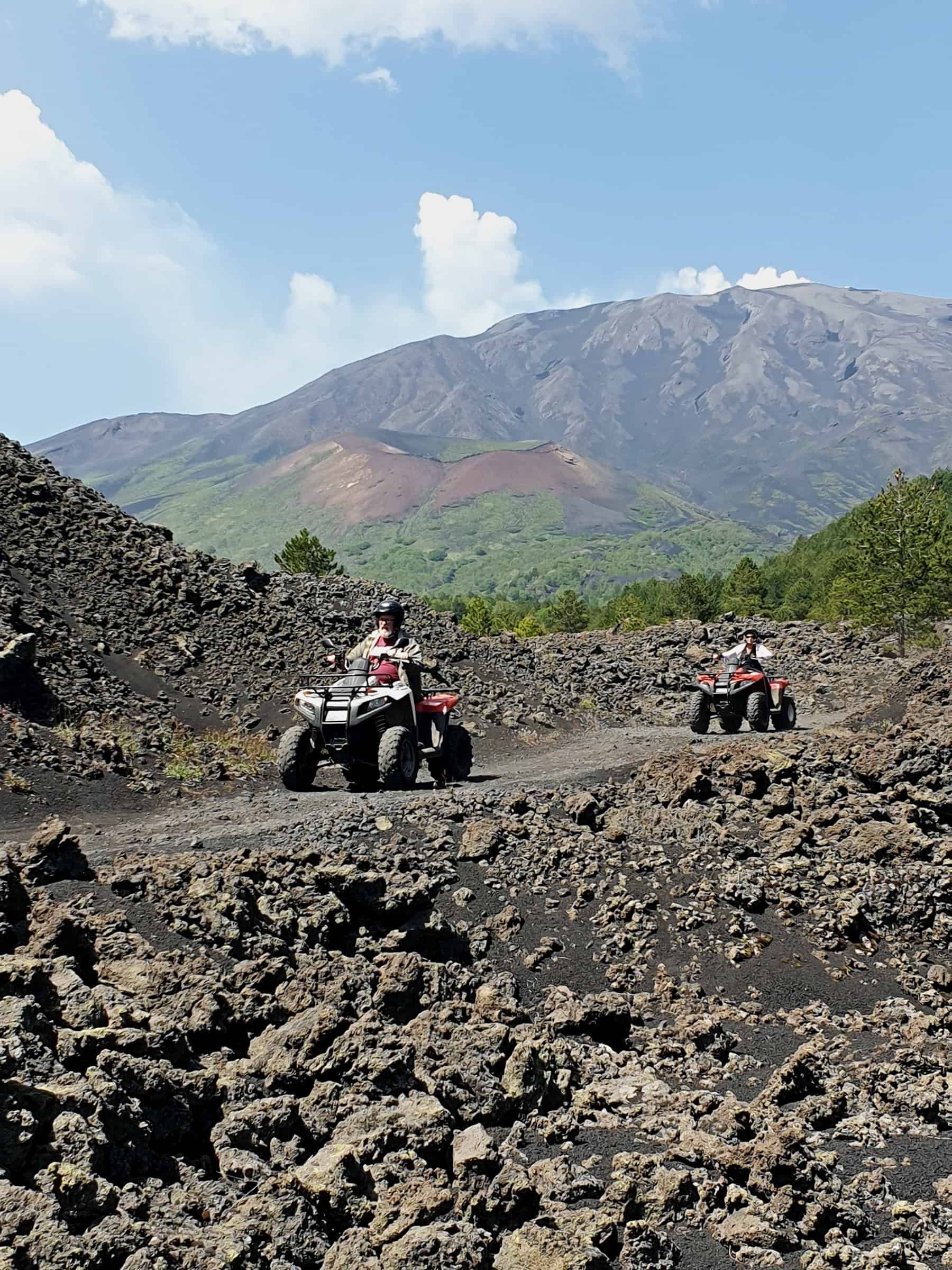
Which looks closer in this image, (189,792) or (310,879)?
(310,879)

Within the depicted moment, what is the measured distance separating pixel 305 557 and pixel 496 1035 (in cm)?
4455

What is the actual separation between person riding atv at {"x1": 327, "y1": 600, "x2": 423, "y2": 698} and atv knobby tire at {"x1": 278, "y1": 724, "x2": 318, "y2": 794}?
1.16 metres

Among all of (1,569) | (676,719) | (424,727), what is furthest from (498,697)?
(1,569)

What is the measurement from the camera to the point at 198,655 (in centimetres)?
2058

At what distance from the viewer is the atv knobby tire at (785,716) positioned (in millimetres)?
22016

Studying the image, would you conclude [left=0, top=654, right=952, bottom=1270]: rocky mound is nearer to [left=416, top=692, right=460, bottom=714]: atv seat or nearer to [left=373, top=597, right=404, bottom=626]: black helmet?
[left=416, top=692, right=460, bottom=714]: atv seat

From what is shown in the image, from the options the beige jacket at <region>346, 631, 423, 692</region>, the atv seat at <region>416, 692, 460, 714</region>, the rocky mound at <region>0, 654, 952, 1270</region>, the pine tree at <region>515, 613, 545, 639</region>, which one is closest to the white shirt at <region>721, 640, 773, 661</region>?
the atv seat at <region>416, 692, 460, 714</region>

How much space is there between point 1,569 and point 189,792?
8.45 meters

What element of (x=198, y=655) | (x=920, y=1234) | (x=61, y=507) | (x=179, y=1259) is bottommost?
(x=920, y=1234)

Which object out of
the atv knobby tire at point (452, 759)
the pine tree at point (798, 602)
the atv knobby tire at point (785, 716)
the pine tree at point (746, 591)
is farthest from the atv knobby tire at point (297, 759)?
the pine tree at point (746, 591)

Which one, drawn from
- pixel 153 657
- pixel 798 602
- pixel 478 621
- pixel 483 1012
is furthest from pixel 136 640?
pixel 798 602

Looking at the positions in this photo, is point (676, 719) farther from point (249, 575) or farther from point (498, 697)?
point (249, 575)

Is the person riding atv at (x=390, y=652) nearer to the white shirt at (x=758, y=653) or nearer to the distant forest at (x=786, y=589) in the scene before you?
the white shirt at (x=758, y=653)

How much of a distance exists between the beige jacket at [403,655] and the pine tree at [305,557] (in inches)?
1336
